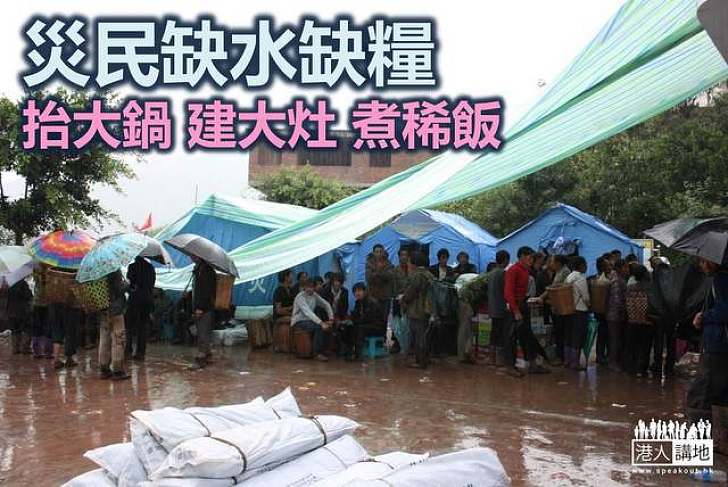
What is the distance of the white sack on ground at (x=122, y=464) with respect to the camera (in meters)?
3.06

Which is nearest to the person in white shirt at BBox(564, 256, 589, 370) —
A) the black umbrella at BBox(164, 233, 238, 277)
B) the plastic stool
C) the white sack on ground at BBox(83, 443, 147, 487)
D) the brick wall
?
the plastic stool

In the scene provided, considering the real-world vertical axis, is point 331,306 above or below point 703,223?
below

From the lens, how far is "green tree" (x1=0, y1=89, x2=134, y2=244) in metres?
9.94

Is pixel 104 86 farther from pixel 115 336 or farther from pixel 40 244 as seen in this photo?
pixel 115 336

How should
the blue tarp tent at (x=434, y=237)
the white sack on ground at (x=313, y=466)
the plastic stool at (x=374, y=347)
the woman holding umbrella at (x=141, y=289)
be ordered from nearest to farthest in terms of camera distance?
the white sack on ground at (x=313, y=466), the woman holding umbrella at (x=141, y=289), the plastic stool at (x=374, y=347), the blue tarp tent at (x=434, y=237)

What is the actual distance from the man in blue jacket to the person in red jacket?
2.50 metres

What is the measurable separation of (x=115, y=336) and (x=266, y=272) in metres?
2.15

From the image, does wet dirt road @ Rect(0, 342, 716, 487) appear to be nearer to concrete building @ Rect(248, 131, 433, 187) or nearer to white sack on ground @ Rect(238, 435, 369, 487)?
white sack on ground @ Rect(238, 435, 369, 487)

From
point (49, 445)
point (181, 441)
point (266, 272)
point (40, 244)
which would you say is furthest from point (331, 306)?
point (181, 441)

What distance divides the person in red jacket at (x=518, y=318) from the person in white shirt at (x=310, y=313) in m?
2.30

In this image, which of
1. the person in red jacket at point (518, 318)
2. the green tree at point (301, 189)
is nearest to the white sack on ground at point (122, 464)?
the person in red jacket at point (518, 318)

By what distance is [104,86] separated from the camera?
6.70 meters

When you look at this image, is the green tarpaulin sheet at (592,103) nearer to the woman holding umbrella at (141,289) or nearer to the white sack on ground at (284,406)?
the woman holding umbrella at (141,289)

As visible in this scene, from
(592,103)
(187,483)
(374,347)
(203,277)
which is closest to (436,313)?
(374,347)
